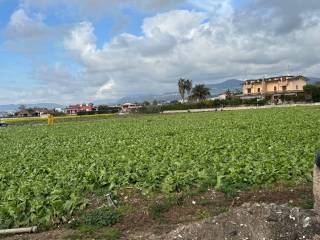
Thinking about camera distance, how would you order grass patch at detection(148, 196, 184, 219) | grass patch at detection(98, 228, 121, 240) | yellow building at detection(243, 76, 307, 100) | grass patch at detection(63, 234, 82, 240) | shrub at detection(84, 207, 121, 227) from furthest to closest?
yellow building at detection(243, 76, 307, 100) → grass patch at detection(148, 196, 184, 219) → shrub at detection(84, 207, 121, 227) → grass patch at detection(63, 234, 82, 240) → grass patch at detection(98, 228, 121, 240)

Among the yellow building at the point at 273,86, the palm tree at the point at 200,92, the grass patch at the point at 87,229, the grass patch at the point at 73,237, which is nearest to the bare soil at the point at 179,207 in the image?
the grass patch at the point at 73,237

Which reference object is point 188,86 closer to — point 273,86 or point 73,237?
point 273,86

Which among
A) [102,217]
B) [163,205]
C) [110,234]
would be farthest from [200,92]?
[110,234]

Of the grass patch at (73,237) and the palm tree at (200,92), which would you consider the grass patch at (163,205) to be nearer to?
the grass patch at (73,237)

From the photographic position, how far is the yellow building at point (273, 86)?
131 metres

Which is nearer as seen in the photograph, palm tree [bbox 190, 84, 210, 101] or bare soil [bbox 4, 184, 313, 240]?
bare soil [bbox 4, 184, 313, 240]

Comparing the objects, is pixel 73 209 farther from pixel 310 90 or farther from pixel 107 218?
pixel 310 90

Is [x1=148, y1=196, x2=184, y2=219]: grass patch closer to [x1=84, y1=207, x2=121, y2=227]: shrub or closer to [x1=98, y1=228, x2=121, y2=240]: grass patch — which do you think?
[x1=84, y1=207, x2=121, y2=227]: shrub

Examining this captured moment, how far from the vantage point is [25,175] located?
13086 mm

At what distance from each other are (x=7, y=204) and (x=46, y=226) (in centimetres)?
146

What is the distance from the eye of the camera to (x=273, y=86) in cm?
13912

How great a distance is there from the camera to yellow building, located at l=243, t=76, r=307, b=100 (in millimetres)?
131262

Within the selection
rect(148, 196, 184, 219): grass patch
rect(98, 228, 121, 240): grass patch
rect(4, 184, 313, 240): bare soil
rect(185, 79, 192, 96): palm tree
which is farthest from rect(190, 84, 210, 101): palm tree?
rect(98, 228, 121, 240): grass patch

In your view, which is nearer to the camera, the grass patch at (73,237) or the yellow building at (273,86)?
the grass patch at (73,237)
